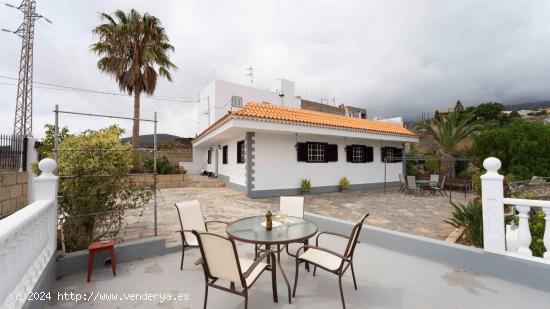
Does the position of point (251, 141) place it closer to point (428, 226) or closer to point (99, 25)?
point (428, 226)

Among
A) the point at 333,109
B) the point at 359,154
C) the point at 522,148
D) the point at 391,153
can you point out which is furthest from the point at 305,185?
the point at 333,109

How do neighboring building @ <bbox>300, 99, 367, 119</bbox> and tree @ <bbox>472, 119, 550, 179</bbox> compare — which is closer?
tree @ <bbox>472, 119, 550, 179</bbox>

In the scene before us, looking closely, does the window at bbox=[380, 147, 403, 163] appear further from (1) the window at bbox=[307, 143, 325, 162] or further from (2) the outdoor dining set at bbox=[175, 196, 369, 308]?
(2) the outdoor dining set at bbox=[175, 196, 369, 308]

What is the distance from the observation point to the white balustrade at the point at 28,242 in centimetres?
166

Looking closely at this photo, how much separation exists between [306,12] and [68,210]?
705cm

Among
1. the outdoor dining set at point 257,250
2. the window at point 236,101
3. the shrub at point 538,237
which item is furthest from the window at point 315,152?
the window at point 236,101

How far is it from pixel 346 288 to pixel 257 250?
140cm

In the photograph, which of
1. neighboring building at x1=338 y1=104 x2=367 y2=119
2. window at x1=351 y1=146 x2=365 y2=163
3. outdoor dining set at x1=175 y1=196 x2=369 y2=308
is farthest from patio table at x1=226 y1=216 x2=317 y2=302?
neighboring building at x1=338 y1=104 x2=367 y2=119

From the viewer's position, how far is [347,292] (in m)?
2.79

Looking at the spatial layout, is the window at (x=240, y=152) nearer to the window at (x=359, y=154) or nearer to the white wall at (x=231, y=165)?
the white wall at (x=231, y=165)

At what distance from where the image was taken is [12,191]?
760 cm

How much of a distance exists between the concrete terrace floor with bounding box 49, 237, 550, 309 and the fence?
7158 mm

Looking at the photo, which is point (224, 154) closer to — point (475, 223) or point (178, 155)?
point (178, 155)

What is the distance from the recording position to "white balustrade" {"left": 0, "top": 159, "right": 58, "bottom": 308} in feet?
5.45
